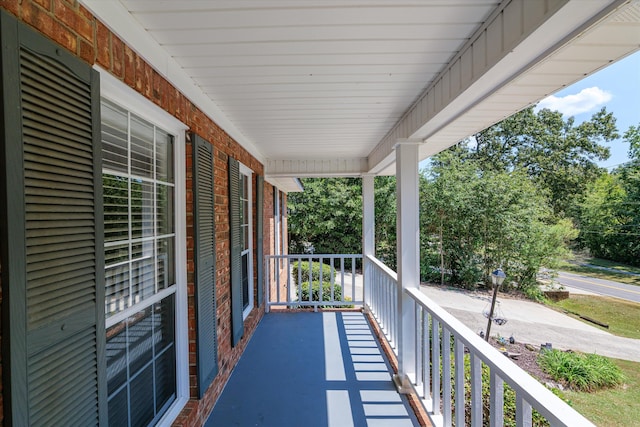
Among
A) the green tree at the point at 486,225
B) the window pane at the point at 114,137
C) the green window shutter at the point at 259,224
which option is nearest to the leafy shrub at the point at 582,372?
the green window shutter at the point at 259,224

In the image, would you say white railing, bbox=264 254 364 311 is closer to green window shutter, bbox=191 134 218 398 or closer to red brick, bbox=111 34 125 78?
green window shutter, bbox=191 134 218 398

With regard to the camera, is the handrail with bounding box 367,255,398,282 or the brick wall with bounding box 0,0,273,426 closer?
the brick wall with bounding box 0,0,273,426

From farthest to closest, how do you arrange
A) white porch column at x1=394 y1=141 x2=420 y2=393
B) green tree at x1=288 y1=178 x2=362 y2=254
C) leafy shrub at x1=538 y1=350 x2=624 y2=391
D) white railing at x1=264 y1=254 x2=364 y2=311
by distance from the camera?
green tree at x1=288 y1=178 x2=362 y2=254, white railing at x1=264 y1=254 x2=364 y2=311, leafy shrub at x1=538 y1=350 x2=624 y2=391, white porch column at x1=394 y1=141 x2=420 y2=393

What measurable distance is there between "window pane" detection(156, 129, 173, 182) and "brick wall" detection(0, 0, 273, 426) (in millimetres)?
135

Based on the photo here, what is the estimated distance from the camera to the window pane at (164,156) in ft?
6.31

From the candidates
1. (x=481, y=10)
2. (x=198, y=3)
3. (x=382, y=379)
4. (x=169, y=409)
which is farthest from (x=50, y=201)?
(x=382, y=379)

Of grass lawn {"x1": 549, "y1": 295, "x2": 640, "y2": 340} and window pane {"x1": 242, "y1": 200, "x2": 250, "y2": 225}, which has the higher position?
window pane {"x1": 242, "y1": 200, "x2": 250, "y2": 225}

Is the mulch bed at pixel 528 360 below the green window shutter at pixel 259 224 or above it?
below

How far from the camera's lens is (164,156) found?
2.00m

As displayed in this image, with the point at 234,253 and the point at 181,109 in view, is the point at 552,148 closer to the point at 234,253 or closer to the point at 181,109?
the point at 234,253

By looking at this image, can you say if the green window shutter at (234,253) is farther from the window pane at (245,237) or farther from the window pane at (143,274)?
the window pane at (143,274)

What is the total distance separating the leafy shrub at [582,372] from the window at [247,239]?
5.01 m

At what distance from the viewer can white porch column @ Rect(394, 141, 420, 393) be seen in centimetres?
280

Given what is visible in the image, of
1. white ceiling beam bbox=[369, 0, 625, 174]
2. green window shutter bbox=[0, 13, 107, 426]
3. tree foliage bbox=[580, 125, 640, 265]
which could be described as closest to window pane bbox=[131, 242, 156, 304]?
green window shutter bbox=[0, 13, 107, 426]
